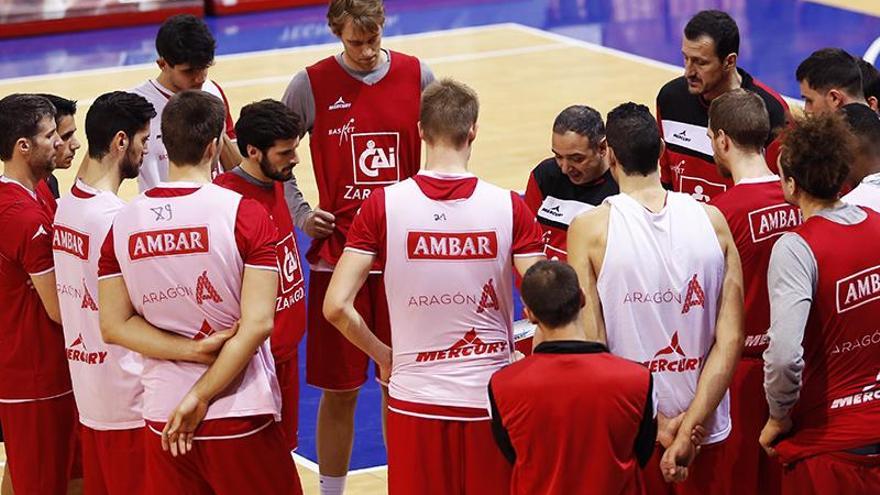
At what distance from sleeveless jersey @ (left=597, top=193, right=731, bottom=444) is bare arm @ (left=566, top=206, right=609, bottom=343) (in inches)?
1.3

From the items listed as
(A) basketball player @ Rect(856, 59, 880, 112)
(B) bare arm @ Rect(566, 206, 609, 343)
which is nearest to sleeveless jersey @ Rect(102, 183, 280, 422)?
(B) bare arm @ Rect(566, 206, 609, 343)

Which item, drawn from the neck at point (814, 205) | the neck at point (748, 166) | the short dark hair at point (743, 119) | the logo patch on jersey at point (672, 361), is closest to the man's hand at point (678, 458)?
the logo patch on jersey at point (672, 361)

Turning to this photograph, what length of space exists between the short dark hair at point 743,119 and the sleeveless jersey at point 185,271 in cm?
206

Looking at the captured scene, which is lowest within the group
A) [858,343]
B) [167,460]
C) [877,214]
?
[167,460]

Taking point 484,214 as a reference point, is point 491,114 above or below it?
below

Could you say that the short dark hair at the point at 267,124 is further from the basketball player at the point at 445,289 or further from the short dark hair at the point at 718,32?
the short dark hair at the point at 718,32

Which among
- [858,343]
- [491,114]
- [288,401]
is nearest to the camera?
[858,343]

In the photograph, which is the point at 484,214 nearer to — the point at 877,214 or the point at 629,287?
the point at 629,287

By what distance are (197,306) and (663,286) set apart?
187 centimetres

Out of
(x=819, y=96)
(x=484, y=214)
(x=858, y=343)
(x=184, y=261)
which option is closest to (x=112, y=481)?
(x=184, y=261)

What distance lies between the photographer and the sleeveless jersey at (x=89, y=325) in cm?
680

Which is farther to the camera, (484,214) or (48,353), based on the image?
(48,353)

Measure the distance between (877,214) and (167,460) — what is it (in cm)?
306

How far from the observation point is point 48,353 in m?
7.36
